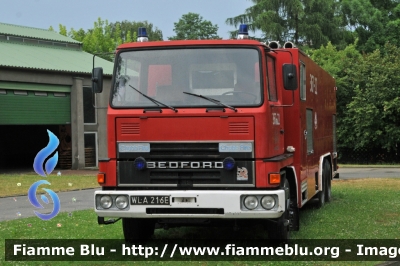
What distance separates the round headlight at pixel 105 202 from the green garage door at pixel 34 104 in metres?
25.2

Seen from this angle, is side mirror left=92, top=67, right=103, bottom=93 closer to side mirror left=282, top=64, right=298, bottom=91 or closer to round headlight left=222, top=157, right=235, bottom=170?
round headlight left=222, top=157, right=235, bottom=170

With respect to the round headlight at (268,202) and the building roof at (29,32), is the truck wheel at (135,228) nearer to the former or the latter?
the round headlight at (268,202)

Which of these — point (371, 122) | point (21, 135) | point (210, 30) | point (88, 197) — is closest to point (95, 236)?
point (88, 197)

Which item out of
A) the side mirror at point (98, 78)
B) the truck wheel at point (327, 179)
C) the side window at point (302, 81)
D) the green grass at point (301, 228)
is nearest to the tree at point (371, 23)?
the truck wheel at point (327, 179)

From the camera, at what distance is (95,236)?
11.3 metres

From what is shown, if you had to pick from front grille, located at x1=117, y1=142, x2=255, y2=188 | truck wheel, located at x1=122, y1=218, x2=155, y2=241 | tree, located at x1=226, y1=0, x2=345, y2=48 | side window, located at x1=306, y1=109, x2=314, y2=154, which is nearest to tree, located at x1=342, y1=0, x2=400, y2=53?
tree, located at x1=226, y1=0, x2=345, y2=48

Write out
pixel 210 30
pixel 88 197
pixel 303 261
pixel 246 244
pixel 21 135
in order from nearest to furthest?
pixel 303 261 → pixel 246 244 → pixel 88 197 → pixel 21 135 → pixel 210 30

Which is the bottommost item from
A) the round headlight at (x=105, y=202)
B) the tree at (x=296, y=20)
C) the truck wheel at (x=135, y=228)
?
the truck wheel at (x=135, y=228)

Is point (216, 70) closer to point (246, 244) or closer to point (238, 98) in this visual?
point (238, 98)

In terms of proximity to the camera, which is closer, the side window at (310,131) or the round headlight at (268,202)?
the round headlight at (268,202)

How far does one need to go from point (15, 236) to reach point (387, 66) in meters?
39.0

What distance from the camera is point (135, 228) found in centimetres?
1048

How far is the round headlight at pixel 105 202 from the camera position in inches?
371

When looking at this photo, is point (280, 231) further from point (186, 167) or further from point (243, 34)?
point (243, 34)
